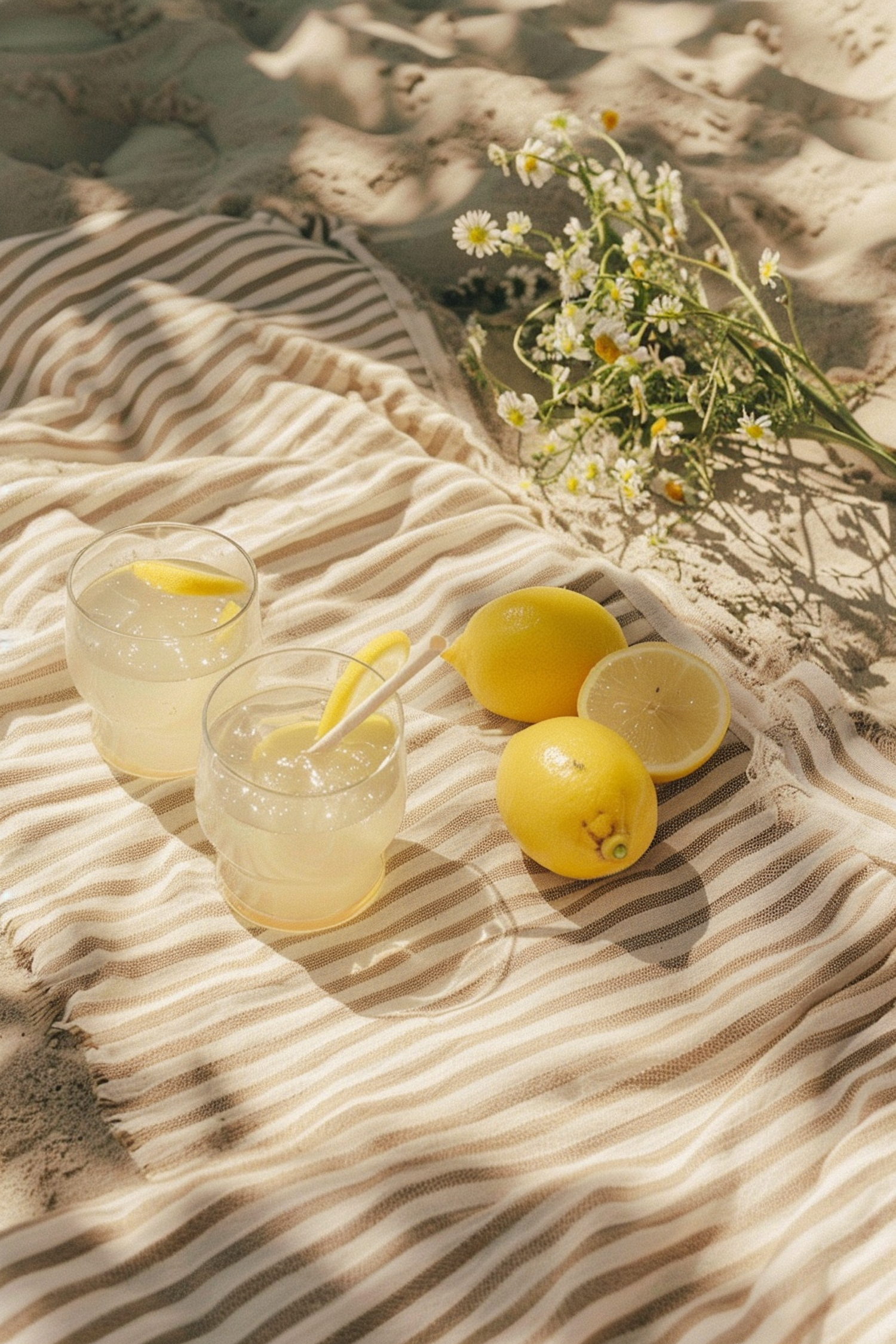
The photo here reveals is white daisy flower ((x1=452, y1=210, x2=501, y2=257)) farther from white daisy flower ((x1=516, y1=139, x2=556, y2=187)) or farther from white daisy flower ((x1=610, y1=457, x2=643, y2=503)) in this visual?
white daisy flower ((x1=610, y1=457, x2=643, y2=503))

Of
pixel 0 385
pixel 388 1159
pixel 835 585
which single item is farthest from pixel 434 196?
pixel 388 1159

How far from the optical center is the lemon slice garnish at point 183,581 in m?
1.27

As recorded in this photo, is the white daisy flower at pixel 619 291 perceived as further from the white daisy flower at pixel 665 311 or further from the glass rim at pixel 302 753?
the glass rim at pixel 302 753

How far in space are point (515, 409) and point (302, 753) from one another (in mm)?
906

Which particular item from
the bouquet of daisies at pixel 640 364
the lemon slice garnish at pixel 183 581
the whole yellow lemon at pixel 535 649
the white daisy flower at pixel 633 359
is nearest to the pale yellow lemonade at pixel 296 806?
the lemon slice garnish at pixel 183 581

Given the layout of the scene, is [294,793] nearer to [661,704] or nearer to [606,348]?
[661,704]

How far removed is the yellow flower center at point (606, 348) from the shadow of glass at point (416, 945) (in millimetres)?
906

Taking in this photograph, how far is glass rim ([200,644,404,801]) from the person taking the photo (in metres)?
1.07

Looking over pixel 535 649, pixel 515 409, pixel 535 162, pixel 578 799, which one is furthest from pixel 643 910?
pixel 535 162

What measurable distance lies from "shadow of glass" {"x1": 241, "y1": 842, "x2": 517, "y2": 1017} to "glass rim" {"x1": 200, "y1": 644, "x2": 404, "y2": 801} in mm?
191

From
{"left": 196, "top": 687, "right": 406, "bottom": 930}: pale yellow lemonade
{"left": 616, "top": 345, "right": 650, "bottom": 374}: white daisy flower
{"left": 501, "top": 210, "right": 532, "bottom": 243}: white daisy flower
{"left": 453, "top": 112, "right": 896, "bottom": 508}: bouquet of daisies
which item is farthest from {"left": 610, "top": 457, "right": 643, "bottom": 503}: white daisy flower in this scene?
{"left": 196, "top": 687, "right": 406, "bottom": 930}: pale yellow lemonade

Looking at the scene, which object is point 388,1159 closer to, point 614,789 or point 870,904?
point 614,789

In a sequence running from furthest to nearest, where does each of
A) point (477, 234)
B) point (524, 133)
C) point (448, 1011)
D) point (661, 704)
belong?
point (524, 133) < point (477, 234) < point (661, 704) < point (448, 1011)

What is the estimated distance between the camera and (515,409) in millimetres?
1874
